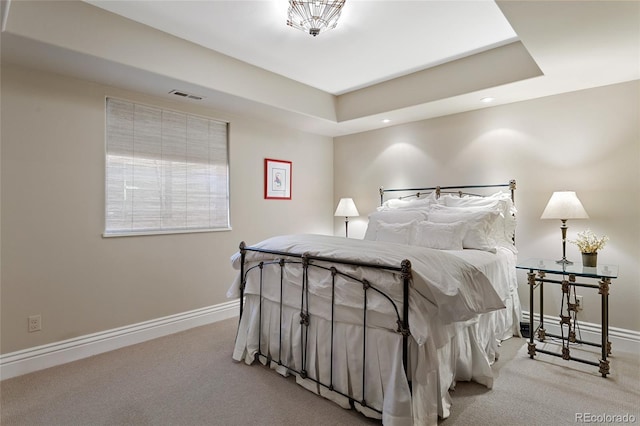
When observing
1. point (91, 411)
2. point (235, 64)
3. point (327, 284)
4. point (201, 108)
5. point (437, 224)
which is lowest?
point (91, 411)

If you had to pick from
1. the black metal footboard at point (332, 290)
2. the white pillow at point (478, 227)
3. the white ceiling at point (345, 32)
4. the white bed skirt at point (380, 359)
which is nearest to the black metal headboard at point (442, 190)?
the white pillow at point (478, 227)

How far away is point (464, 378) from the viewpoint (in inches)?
90.6

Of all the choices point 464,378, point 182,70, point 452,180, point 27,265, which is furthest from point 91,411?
point 452,180

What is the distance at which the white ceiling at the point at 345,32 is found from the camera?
2.49 metres

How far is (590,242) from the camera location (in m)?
2.83

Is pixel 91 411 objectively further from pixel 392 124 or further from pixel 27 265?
pixel 392 124

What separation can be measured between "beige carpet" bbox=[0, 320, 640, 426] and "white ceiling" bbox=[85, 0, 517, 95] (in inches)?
109

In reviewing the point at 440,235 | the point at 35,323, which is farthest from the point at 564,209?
the point at 35,323

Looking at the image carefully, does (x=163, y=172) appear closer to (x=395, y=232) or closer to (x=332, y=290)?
(x=332, y=290)

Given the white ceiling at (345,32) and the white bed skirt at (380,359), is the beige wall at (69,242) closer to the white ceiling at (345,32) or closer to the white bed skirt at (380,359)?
the white ceiling at (345,32)

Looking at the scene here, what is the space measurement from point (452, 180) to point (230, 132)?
2764 mm

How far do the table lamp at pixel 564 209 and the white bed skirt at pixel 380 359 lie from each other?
3.52 feet

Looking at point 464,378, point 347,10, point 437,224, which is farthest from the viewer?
point 437,224

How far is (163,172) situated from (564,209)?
→ 3862 mm
